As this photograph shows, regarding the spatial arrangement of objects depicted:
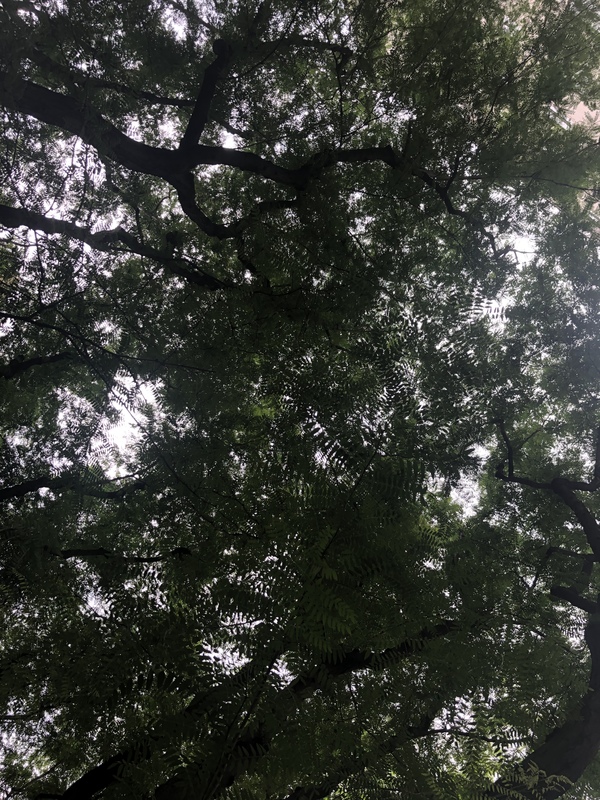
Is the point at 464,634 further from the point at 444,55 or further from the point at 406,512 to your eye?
the point at 444,55

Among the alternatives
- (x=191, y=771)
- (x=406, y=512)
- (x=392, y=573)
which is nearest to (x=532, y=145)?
(x=406, y=512)

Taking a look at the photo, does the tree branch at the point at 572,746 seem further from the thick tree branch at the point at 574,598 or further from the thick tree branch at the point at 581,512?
the thick tree branch at the point at 581,512

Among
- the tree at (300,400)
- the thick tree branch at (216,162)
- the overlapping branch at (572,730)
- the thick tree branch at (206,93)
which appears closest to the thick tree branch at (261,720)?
the tree at (300,400)

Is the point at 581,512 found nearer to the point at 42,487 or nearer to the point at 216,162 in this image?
the point at 216,162

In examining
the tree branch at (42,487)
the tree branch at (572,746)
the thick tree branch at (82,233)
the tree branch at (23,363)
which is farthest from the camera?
the tree branch at (23,363)

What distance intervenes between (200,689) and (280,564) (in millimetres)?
704

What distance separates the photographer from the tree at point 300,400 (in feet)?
7.88

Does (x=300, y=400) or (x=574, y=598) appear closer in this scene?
(x=300, y=400)

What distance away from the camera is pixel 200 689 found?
224cm

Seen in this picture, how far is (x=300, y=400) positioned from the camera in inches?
113

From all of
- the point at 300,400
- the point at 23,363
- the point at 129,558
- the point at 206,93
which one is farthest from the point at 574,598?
the point at 23,363

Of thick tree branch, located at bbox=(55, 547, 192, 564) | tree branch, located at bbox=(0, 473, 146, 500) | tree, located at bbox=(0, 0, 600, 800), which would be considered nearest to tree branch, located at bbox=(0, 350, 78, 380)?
tree, located at bbox=(0, 0, 600, 800)

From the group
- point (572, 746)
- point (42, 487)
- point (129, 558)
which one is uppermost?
point (42, 487)

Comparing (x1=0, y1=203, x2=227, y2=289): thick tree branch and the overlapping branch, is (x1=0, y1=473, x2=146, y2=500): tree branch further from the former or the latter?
the overlapping branch
